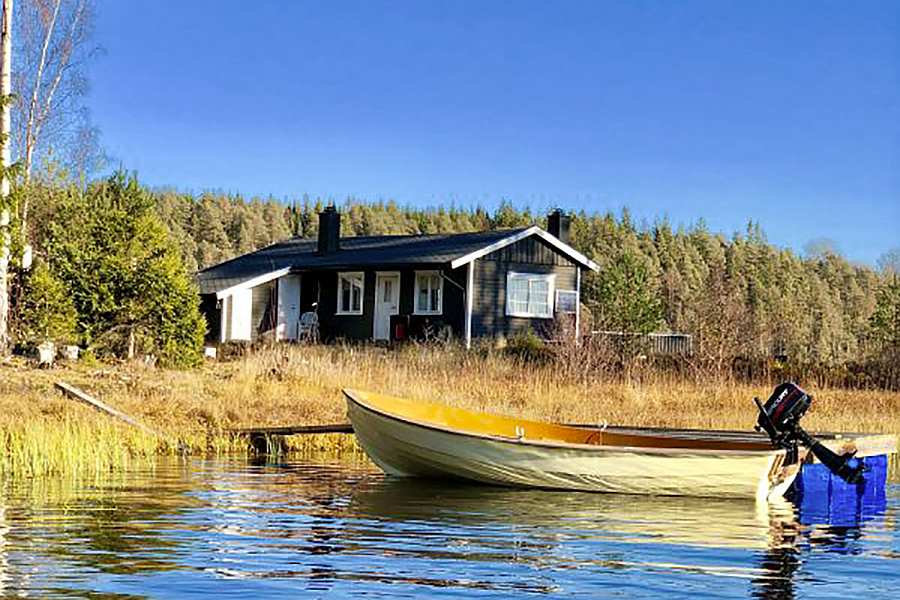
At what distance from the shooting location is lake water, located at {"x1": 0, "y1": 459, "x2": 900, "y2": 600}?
1062 cm

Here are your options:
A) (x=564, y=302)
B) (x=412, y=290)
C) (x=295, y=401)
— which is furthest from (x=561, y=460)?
(x=564, y=302)

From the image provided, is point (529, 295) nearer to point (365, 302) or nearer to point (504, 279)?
point (504, 279)

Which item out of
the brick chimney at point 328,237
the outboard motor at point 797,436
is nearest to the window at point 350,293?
the brick chimney at point 328,237

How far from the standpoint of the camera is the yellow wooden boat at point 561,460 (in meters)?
16.5

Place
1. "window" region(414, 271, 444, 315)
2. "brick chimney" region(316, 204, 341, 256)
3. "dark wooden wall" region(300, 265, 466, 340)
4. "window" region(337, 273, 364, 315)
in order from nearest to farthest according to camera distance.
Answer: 1. "dark wooden wall" region(300, 265, 466, 340)
2. "window" region(414, 271, 444, 315)
3. "window" region(337, 273, 364, 315)
4. "brick chimney" region(316, 204, 341, 256)

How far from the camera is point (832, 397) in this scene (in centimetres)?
2889

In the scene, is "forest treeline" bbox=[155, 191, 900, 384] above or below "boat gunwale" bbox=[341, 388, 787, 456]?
above

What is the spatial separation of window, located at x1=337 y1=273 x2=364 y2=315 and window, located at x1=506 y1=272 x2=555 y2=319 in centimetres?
487

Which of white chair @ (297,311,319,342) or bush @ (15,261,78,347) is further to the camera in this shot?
white chair @ (297,311,319,342)

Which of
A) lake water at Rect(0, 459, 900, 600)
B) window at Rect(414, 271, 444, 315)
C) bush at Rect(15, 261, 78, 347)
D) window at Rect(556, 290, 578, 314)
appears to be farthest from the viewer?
window at Rect(556, 290, 578, 314)

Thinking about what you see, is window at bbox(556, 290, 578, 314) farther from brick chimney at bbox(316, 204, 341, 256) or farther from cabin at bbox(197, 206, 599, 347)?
brick chimney at bbox(316, 204, 341, 256)

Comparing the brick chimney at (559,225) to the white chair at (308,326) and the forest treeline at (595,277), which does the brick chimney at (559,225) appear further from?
the white chair at (308,326)

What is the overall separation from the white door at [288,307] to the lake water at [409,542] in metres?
25.2

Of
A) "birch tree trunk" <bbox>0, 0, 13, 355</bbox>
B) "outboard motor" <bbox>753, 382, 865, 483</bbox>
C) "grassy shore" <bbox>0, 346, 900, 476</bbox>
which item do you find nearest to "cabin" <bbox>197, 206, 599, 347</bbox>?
"grassy shore" <bbox>0, 346, 900, 476</bbox>
